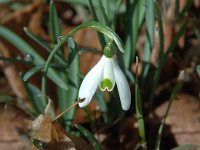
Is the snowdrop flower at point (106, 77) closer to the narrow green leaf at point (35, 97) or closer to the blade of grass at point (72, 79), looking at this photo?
the blade of grass at point (72, 79)

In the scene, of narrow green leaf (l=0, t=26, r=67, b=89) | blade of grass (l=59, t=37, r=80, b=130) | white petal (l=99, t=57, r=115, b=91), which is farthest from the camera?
narrow green leaf (l=0, t=26, r=67, b=89)

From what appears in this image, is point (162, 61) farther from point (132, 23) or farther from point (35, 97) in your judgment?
point (35, 97)

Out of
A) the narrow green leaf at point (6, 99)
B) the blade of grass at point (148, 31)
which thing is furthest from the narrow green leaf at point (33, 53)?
the blade of grass at point (148, 31)

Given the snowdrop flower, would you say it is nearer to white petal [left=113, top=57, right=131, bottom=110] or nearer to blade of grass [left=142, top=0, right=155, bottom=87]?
white petal [left=113, top=57, right=131, bottom=110]

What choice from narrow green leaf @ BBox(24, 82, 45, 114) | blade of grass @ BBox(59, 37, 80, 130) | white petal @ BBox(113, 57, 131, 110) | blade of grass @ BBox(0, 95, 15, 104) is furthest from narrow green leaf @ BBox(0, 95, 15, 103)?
white petal @ BBox(113, 57, 131, 110)

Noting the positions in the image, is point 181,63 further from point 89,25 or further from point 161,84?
point 89,25

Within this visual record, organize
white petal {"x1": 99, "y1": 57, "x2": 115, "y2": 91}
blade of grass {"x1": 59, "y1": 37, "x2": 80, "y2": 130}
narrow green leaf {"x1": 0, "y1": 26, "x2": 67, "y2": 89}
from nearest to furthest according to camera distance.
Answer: white petal {"x1": 99, "y1": 57, "x2": 115, "y2": 91}
blade of grass {"x1": 59, "y1": 37, "x2": 80, "y2": 130}
narrow green leaf {"x1": 0, "y1": 26, "x2": 67, "y2": 89}

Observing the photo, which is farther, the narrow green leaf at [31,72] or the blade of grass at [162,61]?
the blade of grass at [162,61]

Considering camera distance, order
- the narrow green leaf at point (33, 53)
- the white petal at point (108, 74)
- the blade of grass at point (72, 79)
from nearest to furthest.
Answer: the white petal at point (108, 74) → the blade of grass at point (72, 79) → the narrow green leaf at point (33, 53)

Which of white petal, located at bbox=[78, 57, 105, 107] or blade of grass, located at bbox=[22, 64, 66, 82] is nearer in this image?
white petal, located at bbox=[78, 57, 105, 107]

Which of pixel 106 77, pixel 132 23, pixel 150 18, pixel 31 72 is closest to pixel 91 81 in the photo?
pixel 106 77

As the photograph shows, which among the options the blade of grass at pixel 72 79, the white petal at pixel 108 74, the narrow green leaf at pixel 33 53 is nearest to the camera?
the white petal at pixel 108 74
